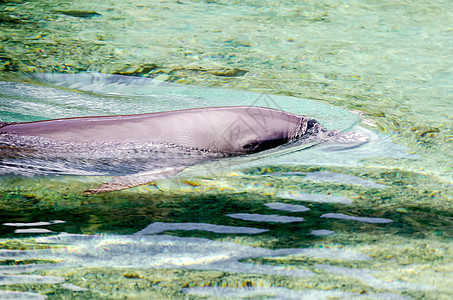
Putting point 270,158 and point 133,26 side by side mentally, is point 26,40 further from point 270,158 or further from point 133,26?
point 270,158

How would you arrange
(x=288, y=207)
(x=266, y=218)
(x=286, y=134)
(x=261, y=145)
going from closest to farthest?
(x=266, y=218) < (x=288, y=207) < (x=261, y=145) < (x=286, y=134)

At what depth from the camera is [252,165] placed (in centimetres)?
379

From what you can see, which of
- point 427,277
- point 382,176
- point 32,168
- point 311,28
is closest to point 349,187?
point 382,176

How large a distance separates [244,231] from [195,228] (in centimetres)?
25

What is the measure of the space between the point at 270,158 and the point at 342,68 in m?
2.44

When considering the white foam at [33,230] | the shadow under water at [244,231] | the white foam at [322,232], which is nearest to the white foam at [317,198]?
the shadow under water at [244,231]

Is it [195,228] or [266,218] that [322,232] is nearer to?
[266,218]

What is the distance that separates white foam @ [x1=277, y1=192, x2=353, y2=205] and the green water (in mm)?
17

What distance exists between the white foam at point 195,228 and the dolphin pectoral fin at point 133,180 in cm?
59

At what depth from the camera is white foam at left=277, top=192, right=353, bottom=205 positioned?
10.4ft

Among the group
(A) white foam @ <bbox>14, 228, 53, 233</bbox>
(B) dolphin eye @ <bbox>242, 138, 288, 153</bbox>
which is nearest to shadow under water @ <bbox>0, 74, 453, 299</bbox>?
(A) white foam @ <bbox>14, 228, 53, 233</bbox>

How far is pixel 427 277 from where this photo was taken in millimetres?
2398

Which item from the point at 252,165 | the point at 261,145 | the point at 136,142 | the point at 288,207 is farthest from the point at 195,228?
the point at 261,145

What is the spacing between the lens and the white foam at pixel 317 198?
3.18m
